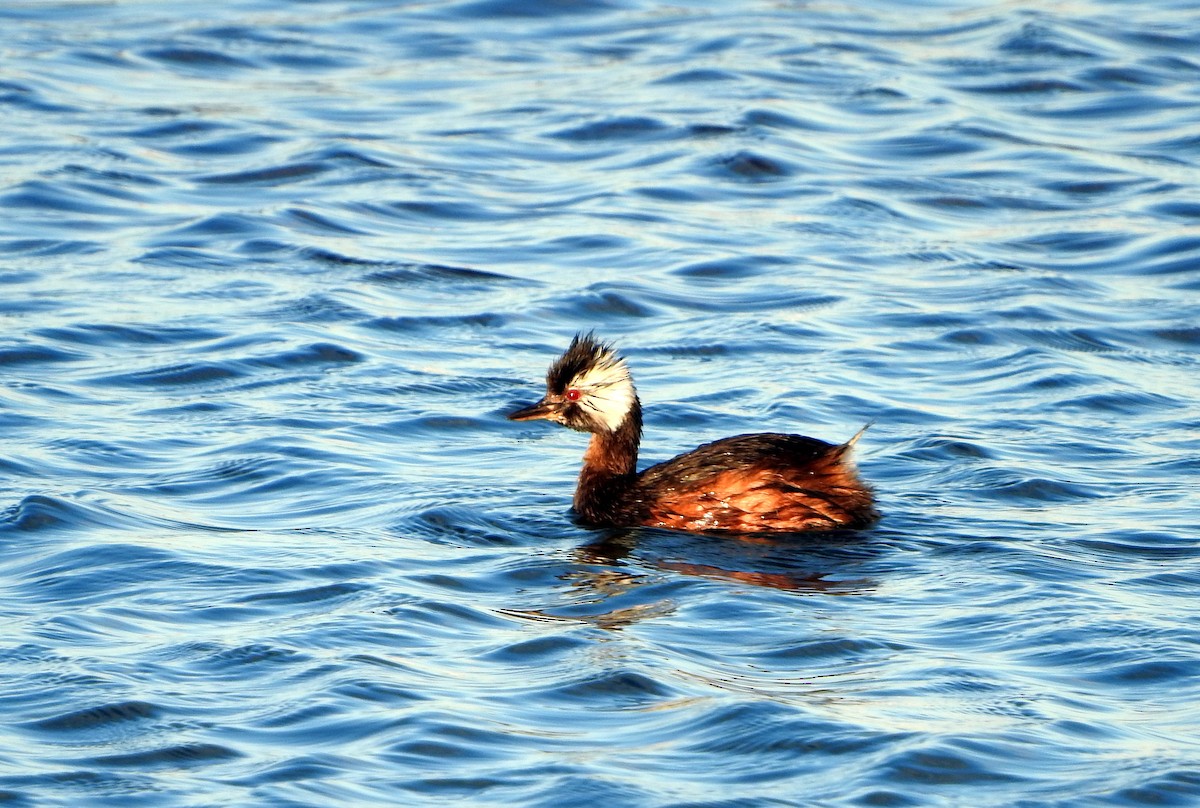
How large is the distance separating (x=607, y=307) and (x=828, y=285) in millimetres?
1570

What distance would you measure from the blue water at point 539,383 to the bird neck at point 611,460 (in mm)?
241

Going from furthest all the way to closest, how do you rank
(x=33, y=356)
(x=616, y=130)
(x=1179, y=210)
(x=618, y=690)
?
(x=616, y=130)
(x=1179, y=210)
(x=33, y=356)
(x=618, y=690)

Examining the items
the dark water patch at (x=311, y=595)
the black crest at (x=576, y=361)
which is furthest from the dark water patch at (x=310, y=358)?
the dark water patch at (x=311, y=595)

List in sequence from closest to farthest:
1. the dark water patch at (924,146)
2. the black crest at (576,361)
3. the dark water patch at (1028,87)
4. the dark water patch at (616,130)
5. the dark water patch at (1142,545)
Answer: the dark water patch at (1142,545)
the black crest at (576,361)
the dark water patch at (924,146)
the dark water patch at (616,130)
the dark water patch at (1028,87)

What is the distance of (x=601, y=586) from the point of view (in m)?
8.25

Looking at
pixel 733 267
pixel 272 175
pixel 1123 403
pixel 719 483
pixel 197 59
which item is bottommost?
pixel 1123 403

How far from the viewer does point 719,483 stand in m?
9.01

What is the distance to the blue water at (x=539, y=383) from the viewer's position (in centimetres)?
658

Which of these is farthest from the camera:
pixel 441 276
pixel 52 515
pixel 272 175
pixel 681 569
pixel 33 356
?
pixel 272 175

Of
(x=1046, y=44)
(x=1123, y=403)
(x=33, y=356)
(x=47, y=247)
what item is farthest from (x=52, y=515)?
(x=1046, y=44)

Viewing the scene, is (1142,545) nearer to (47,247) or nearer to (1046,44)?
(47,247)

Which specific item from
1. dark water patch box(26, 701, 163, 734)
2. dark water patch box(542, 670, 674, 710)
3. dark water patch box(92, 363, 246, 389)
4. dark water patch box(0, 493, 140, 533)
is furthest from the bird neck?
dark water patch box(26, 701, 163, 734)

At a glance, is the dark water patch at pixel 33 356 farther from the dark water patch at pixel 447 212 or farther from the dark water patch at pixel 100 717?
the dark water patch at pixel 100 717

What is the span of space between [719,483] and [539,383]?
99.6 inches
